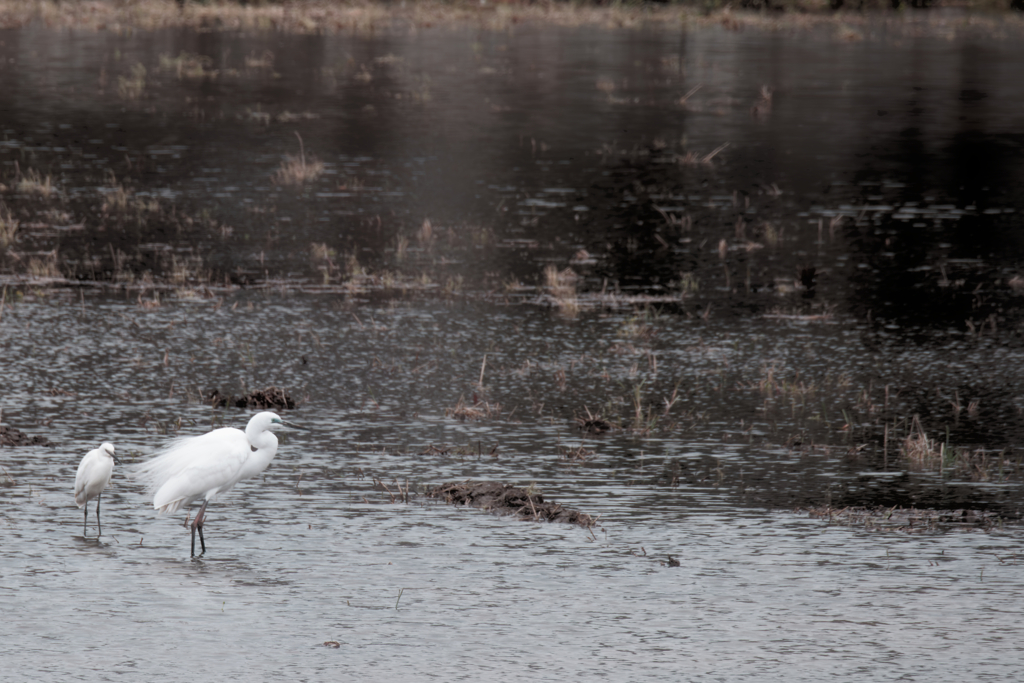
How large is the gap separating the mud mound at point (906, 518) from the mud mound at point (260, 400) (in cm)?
499

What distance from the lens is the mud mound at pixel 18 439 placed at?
38.4ft

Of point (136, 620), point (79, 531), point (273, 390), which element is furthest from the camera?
point (273, 390)

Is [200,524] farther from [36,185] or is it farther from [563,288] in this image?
[36,185]

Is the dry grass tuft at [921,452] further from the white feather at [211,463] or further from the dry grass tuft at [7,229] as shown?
the dry grass tuft at [7,229]

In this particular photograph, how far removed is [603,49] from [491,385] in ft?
130

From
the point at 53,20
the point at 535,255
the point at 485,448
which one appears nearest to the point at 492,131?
the point at 535,255

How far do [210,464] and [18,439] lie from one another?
3.19m

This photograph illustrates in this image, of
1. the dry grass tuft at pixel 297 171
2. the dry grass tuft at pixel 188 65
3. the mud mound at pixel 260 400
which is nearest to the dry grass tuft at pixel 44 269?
the mud mound at pixel 260 400

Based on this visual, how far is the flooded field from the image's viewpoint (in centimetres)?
818

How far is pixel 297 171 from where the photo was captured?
25578 mm

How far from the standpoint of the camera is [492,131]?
103 ft

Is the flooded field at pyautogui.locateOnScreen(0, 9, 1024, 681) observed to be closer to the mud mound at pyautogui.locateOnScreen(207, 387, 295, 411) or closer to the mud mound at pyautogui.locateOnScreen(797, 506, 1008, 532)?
the mud mound at pyautogui.locateOnScreen(797, 506, 1008, 532)

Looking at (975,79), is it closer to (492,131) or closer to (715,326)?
(492,131)

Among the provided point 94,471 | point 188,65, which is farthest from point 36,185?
point 188,65
